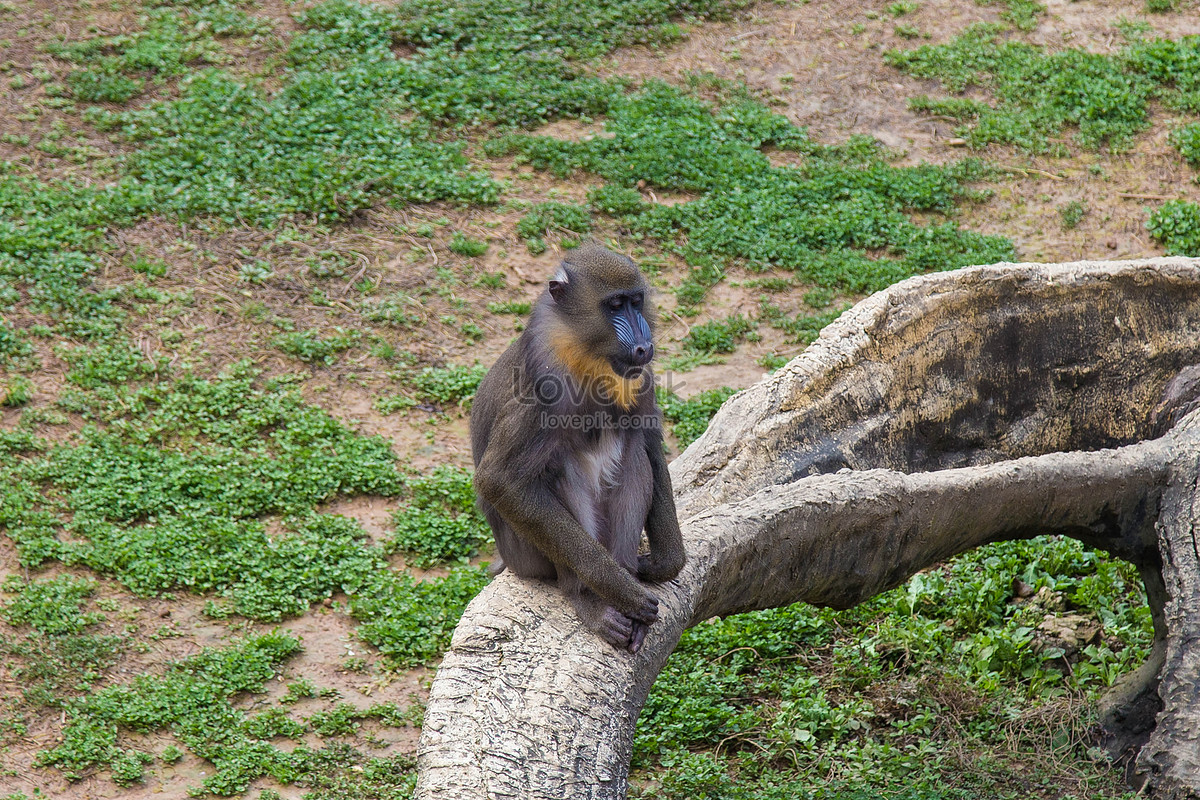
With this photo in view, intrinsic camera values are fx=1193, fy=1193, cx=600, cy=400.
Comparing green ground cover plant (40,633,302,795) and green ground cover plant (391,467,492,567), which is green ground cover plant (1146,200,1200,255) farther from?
green ground cover plant (40,633,302,795)

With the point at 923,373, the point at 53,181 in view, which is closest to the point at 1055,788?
the point at 923,373

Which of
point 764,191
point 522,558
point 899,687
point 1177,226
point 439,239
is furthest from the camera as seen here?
point 764,191

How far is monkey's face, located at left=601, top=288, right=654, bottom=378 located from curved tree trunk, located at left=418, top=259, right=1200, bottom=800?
72 cm

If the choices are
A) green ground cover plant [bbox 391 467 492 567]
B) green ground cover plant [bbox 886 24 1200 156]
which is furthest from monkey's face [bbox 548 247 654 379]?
green ground cover plant [bbox 886 24 1200 156]

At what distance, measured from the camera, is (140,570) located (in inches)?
242

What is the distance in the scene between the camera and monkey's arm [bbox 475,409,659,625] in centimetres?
385

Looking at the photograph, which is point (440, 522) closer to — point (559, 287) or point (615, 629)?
point (559, 287)

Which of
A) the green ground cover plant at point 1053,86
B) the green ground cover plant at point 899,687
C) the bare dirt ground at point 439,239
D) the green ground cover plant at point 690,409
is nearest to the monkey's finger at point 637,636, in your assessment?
the green ground cover plant at point 899,687

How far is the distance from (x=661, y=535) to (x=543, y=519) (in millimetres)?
461

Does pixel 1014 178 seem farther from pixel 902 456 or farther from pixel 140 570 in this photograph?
pixel 140 570

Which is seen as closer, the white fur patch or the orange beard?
the orange beard

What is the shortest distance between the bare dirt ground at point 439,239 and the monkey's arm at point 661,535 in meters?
1.83

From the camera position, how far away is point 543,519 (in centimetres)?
393

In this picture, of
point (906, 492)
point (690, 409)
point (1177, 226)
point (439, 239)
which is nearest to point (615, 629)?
point (906, 492)
